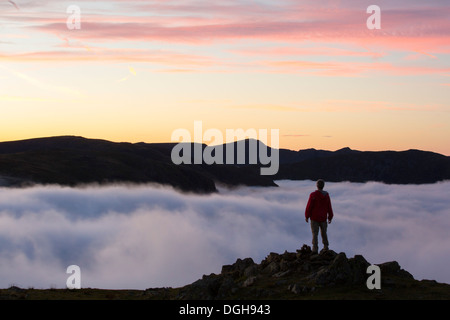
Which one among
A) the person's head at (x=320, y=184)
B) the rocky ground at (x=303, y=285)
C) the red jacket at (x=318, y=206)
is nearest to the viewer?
the rocky ground at (x=303, y=285)

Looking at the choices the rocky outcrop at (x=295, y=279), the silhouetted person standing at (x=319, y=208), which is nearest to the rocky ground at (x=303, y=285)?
the rocky outcrop at (x=295, y=279)

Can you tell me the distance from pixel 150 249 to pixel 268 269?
14144 centimetres

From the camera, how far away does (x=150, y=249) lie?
16812 centimetres

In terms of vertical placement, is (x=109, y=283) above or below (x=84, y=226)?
below

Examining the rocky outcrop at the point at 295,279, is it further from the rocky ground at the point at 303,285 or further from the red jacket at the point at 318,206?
the red jacket at the point at 318,206

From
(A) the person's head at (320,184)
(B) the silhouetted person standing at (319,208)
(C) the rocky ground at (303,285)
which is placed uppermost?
(A) the person's head at (320,184)

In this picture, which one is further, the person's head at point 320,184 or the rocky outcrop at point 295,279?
the person's head at point 320,184

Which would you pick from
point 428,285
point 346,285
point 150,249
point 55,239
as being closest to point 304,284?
point 346,285

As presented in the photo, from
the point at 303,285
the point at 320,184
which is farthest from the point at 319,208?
the point at 303,285

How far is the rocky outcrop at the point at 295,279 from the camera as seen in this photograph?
84.0 ft

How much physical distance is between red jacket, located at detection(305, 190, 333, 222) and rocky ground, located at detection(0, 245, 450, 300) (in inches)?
71.5

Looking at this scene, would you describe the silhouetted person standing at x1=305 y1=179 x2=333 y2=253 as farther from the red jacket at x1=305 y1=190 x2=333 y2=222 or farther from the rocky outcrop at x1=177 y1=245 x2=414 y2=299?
the rocky outcrop at x1=177 y1=245 x2=414 y2=299

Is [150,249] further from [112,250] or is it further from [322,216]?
[322,216]
